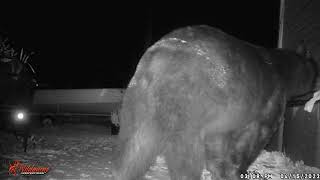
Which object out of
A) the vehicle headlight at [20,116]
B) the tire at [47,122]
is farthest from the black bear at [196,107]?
the tire at [47,122]

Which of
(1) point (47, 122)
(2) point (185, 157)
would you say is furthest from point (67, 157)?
Answer: (1) point (47, 122)

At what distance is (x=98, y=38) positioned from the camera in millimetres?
23938

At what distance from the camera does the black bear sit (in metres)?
2.70

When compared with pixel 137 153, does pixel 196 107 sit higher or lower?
higher

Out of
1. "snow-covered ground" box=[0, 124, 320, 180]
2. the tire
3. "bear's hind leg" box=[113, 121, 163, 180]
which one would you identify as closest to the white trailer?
the tire

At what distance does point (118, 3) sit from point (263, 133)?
23.3 meters

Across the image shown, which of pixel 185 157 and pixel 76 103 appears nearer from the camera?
pixel 185 157

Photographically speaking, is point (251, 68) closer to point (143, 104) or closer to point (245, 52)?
point (245, 52)

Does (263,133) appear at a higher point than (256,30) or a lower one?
lower

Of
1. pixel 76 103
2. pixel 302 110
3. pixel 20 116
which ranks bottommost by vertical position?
pixel 20 116

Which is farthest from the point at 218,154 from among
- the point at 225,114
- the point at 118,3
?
the point at 118,3

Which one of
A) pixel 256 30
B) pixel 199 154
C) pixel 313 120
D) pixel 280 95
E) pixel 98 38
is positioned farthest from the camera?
pixel 98 38

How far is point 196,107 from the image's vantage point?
2.75 metres

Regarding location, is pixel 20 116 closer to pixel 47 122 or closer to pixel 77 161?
pixel 77 161
